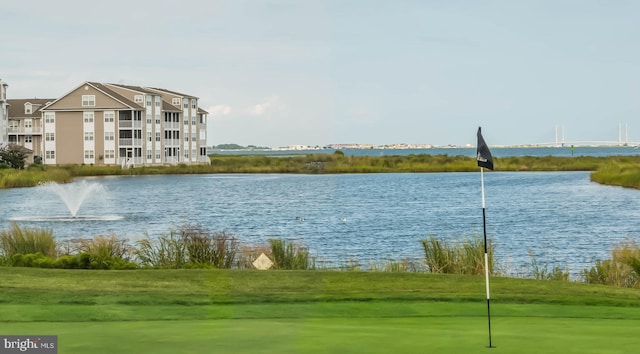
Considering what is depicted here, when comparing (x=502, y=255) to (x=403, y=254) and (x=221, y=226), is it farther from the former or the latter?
(x=221, y=226)

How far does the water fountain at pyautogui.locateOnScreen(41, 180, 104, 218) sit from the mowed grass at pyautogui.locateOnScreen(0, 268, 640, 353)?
4784cm

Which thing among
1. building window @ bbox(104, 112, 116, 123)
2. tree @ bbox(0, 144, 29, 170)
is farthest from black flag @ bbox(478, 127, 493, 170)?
building window @ bbox(104, 112, 116, 123)

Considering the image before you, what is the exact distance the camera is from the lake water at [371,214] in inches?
1389

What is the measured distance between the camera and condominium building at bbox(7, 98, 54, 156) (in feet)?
343

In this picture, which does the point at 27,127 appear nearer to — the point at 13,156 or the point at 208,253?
the point at 13,156

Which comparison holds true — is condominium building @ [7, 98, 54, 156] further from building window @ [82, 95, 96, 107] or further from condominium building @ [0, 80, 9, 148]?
building window @ [82, 95, 96, 107]

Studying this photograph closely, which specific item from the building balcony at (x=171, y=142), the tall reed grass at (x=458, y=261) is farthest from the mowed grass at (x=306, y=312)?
the building balcony at (x=171, y=142)

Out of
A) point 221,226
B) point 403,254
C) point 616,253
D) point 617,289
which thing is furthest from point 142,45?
point 617,289

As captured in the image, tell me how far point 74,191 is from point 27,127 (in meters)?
33.1

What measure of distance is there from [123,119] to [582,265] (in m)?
78.9

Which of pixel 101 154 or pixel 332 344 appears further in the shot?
pixel 101 154

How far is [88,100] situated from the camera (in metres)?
101

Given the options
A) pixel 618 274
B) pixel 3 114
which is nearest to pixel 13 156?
pixel 3 114

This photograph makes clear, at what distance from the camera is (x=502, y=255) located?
30547 mm
